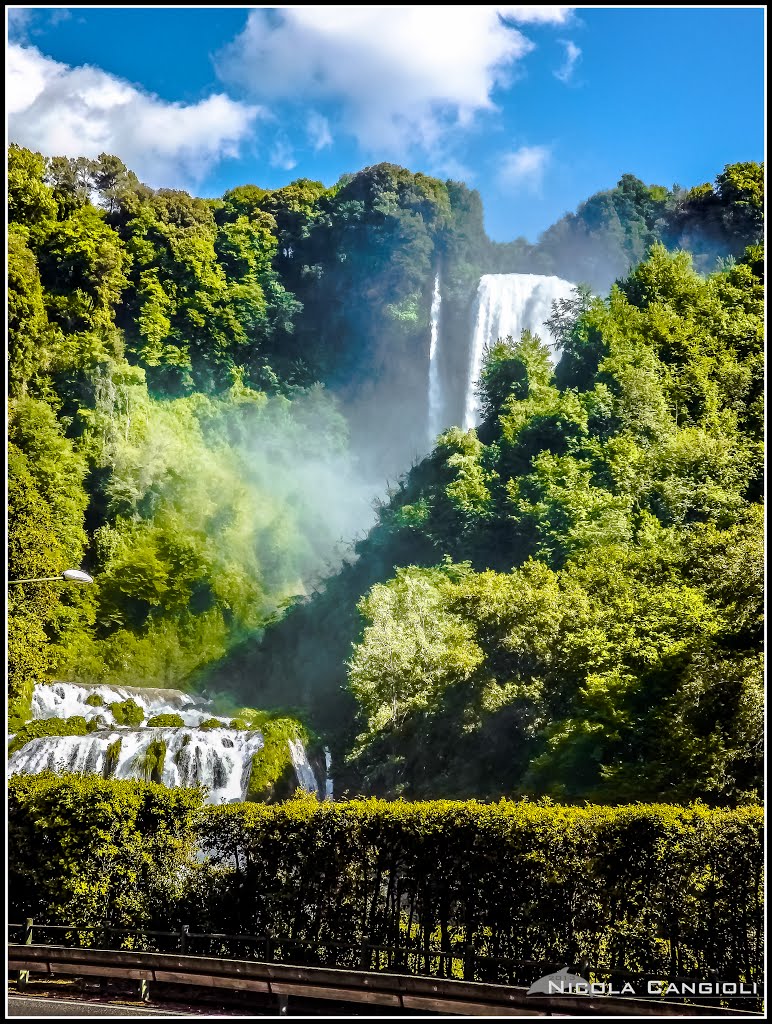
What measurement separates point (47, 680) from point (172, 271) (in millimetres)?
30109

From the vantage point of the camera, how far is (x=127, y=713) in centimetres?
4219

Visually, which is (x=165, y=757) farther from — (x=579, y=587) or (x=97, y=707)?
(x=579, y=587)

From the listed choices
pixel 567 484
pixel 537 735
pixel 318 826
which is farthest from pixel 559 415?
pixel 318 826

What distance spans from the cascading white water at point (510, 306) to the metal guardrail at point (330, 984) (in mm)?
44488

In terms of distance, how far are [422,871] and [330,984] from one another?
2217 millimetres

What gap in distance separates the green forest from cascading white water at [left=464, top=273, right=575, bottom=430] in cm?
493

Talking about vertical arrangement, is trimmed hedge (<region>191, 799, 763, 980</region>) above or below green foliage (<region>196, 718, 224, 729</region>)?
above

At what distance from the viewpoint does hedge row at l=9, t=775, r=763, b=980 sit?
16.0m

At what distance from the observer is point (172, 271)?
2692 inches

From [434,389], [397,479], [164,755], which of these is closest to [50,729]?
[164,755]

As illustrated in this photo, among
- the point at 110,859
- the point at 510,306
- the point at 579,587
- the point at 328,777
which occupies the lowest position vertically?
the point at 328,777

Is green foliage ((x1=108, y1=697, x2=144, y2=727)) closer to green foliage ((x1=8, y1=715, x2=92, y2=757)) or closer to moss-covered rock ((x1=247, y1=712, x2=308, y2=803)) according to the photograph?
green foliage ((x1=8, y1=715, x2=92, y2=757))

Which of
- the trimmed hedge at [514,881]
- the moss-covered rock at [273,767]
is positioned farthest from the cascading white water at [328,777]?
the trimmed hedge at [514,881]

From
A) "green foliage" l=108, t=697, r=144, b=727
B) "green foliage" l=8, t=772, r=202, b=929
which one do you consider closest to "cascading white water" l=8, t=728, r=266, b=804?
"green foliage" l=108, t=697, r=144, b=727
